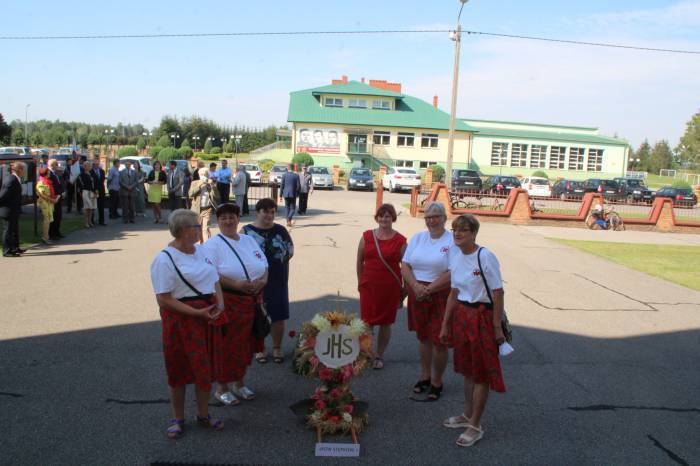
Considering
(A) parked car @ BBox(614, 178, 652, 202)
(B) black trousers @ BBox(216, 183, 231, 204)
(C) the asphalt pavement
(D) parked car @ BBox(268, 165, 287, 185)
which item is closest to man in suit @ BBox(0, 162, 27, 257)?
(C) the asphalt pavement

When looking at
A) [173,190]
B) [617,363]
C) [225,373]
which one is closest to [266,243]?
[225,373]

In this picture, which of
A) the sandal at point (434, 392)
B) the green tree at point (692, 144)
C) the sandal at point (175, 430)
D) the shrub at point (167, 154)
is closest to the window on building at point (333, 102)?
the shrub at point (167, 154)

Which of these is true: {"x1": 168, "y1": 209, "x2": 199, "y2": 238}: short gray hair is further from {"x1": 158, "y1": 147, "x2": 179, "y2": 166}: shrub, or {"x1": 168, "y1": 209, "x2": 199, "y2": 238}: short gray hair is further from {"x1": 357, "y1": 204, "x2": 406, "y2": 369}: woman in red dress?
{"x1": 158, "y1": 147, "x2": 179, "y2": 166}: shrub

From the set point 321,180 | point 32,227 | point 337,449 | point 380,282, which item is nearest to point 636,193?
Answer: point 321,180

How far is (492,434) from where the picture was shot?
481 centimetres

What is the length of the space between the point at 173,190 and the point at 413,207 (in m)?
9.61

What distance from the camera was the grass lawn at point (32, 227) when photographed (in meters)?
13.2

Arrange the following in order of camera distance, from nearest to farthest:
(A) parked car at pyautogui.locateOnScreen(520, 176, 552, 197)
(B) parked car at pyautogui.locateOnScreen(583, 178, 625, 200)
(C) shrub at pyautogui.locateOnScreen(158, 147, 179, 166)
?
(B) parked car at pyautogui.locateOnScreen(583, 178, 625, 200) → (A) parked car at pyautogui.locateOnScreen(520, 176, 552, 197) → (C) shrub at pyautogui.locateOnScreen(158, 147, 179, 166)

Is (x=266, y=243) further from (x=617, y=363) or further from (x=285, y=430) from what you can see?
(x=617, y=363)

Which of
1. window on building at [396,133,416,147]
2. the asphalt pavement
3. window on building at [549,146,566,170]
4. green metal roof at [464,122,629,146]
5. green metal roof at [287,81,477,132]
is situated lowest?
the asphalt pavement

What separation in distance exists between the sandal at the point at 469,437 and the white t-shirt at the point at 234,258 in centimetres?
215

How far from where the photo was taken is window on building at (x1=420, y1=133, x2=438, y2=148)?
5775 centimetres

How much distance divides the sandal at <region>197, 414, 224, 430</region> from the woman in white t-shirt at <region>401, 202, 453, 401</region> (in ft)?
6.24

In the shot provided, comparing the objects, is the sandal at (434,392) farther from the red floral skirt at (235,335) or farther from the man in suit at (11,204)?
the man in suit at (11,204)
